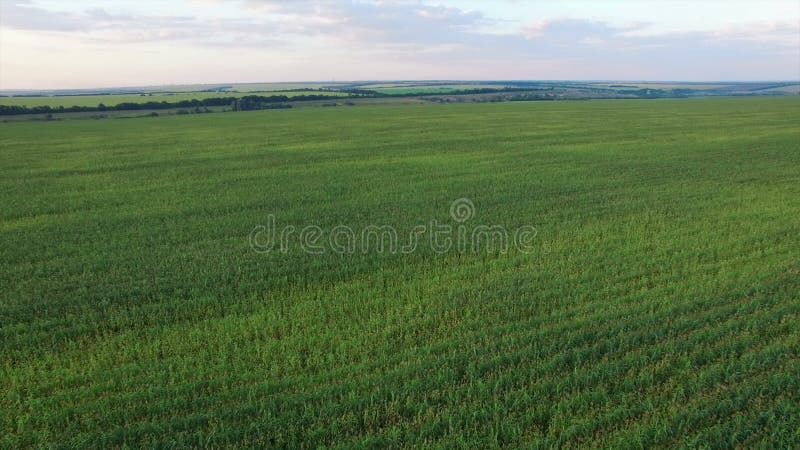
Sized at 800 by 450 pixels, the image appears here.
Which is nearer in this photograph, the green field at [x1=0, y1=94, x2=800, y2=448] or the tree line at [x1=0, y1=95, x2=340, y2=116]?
the green field at [x1=0, y1=94, x2=800, y2=448]

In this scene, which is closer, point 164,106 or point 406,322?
point 406,322

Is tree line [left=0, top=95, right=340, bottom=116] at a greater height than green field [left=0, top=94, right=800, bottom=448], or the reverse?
tree line [left=0, top=95, right=340, bottom=116]

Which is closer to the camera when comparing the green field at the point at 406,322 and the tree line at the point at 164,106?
the green field at the point at 406,322

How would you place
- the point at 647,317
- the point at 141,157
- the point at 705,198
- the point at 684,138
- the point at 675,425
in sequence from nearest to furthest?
the point at 675,425, the point at 647,317, the point at 705,198, the point at 141,157, the point at 684,138

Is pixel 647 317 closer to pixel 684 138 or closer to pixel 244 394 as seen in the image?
pixel 244 394

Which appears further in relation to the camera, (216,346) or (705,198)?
(705,198)

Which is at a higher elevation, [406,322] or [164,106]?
[164,106]

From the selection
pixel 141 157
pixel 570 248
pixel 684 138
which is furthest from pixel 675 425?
pixel 684 138

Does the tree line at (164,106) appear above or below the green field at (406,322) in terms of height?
above
